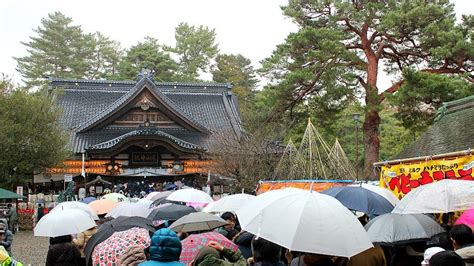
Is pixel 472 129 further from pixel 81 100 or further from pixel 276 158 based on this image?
pixel 81 100

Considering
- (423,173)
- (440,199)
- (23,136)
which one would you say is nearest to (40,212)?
(23,136)

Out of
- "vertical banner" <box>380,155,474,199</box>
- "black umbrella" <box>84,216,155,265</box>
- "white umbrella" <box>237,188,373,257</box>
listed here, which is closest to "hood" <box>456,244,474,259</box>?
"white umbrella" <box>237,188,373,257</box>

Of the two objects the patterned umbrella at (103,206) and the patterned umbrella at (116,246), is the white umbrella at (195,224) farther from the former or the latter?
the patterned umbrella at (103,206)

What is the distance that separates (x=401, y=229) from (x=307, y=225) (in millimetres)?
1756

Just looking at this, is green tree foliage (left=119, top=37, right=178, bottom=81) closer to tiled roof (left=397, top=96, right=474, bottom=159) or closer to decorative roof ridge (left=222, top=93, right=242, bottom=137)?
decorative roof ridge (left=222, top=93, right=242, bottom=137)

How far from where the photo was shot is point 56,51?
5116 cm

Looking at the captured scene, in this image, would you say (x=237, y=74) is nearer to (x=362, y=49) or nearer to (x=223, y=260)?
(x=362, y=49)

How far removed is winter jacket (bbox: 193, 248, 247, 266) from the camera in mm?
4160

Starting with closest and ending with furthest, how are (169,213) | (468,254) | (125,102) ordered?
(468,254), (169,213), (125,102)

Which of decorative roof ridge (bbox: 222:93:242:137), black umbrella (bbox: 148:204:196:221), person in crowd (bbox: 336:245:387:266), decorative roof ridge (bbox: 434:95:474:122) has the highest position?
decorative roof ridge (bbox: 222:93:242:137)

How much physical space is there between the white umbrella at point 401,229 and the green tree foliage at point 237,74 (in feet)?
141

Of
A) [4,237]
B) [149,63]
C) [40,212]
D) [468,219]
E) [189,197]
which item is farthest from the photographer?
[149,63]

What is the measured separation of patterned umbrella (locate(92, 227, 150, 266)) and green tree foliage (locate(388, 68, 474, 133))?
13.3m

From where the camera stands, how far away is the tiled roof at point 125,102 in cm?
2816
